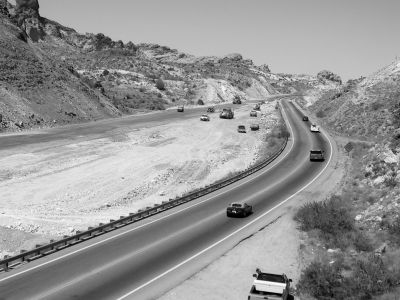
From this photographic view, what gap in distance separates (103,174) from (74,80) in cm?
4249

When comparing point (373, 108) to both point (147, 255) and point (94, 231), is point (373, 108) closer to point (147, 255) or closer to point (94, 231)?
point (94, 231)

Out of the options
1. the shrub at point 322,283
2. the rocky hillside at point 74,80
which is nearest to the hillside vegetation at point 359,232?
the shrub at point 322,283

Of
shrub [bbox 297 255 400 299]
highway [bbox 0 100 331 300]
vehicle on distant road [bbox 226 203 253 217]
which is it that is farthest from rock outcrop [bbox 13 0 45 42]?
shrub [bbox 297 255 400 299]

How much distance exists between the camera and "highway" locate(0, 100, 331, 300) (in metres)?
21.8

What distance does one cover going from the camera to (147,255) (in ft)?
87.8

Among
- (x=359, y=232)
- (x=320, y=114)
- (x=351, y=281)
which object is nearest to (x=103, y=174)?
(x=359, y=232)

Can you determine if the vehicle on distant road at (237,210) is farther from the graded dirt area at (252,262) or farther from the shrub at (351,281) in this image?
the shrub at (351,281)

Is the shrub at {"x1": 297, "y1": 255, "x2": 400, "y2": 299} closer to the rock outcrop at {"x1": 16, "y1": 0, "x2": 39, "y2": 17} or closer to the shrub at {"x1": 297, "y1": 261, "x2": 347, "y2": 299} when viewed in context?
the shrub at {"x1": 297, "y1": 261, "x2": 347, "y2": 299}

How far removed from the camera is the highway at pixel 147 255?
21.8 meters

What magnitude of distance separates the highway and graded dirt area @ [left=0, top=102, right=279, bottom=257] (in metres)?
5.78

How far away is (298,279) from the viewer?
24312mm

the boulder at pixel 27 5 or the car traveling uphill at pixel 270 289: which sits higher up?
the boulder at pixel 27 5

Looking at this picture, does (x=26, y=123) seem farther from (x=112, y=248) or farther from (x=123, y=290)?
(x=123, y=290)

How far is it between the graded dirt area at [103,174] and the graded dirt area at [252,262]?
1187cm
